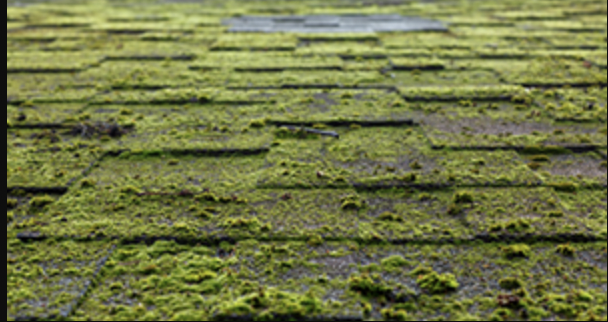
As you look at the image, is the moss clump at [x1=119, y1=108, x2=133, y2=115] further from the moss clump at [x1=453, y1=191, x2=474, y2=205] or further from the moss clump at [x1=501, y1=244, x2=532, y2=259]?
the moss clump at [x1=501, y1=244, x2=532, y2=259]

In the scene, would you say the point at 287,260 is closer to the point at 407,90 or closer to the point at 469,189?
the point at 469,189

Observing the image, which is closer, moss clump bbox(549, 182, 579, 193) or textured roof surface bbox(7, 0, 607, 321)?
textured roof surface bbox(7, 0, 607, 321)

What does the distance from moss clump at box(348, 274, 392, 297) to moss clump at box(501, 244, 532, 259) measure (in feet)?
1.25

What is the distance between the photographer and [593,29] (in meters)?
4.60

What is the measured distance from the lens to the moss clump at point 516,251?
4.26 feet

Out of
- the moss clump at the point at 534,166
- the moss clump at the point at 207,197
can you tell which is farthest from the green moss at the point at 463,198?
the moss clump at the point at 207,197

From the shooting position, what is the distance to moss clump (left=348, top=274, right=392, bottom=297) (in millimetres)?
1169

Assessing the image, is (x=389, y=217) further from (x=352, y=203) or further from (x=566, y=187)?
(x=566, y=187)

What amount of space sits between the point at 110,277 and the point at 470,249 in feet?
3.24

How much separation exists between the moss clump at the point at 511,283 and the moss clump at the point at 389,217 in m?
0.36

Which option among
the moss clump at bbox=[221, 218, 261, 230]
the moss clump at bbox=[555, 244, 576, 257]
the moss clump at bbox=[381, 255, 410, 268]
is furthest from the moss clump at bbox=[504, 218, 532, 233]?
the moss clump at bbox=[221, 218, 261, 230]

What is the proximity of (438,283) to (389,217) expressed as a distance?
339mm

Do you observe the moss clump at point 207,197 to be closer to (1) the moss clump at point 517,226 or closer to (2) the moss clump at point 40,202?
(2) the moss clump at point 40,202

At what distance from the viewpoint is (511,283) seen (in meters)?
1.19
